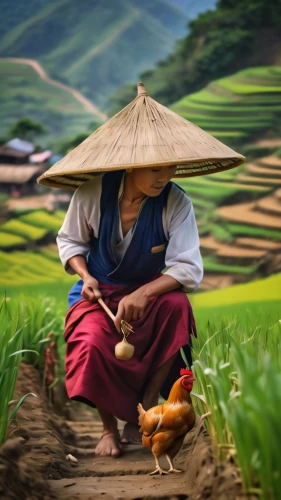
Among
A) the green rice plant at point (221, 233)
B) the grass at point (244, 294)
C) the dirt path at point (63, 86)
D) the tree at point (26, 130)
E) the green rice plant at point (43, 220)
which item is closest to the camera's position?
the grass at point (244, 294)

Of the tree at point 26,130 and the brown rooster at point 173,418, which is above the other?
the tree at point 26,130

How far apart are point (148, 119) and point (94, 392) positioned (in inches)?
42.3

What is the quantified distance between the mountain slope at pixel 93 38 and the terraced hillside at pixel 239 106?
2.62 ft

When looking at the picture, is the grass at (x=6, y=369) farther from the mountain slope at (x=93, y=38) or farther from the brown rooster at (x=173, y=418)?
the mountain slope at (x=93, y=38)

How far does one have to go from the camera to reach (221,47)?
246 inches

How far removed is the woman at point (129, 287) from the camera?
3.22m

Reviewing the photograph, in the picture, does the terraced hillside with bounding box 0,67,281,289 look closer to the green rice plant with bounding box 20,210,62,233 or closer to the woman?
the green rice plant with bounding box 20,210,62,233

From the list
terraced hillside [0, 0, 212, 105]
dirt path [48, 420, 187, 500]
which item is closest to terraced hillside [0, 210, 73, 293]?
terraced hillside [0, 0, 212, 105]

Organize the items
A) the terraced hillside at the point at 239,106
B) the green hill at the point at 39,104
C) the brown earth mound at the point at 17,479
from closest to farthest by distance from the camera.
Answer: the brown earth mound at the point at 17,479 < the terraced hillside at the point at 239,106 < the green hill at the point at 39,104

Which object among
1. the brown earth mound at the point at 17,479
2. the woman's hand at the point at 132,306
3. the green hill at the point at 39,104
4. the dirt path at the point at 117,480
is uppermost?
the green hill at the point at 39,104

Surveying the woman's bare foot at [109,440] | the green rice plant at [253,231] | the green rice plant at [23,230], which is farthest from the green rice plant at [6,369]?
the green rice plant at [23,230]

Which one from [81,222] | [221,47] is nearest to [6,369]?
[81,222]

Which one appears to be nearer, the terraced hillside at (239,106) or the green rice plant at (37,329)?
Result: the green rice plant at (37,329)

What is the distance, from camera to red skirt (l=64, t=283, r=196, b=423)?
10.5ft
